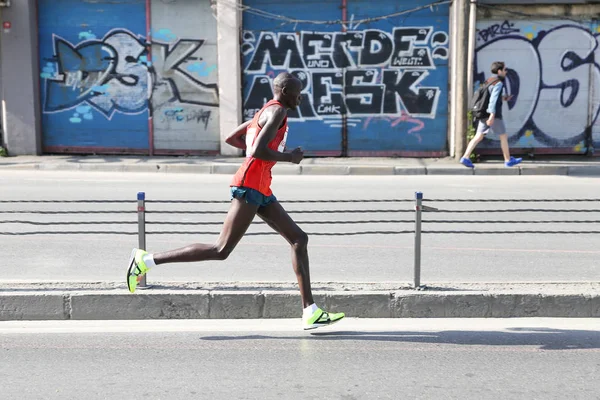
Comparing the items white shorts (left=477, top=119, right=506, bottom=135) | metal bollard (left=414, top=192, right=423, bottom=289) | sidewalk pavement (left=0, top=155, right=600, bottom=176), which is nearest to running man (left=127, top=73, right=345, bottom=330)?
metal bollard (left=414, top=192, right=423, bottom=289)

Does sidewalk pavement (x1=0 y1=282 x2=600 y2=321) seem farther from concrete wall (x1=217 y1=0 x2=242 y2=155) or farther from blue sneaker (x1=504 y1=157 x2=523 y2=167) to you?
concrete wall (x1=217 y1=0 x2=242 y2=155)

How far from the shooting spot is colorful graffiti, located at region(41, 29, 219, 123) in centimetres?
1752

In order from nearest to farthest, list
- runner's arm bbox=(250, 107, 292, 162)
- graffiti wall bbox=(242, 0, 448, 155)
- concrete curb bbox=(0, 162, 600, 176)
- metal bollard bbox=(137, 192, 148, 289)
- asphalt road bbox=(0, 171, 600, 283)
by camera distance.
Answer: runner's arm bbox=(250, 107, 292, 162), metal bollard bbox=(137, 192, 148, 289), asphalt road bbox=(0, 171, 600, 283), concrete curb bbox=(0, 162, 600, 176), graffiti wall bbox=(242, 0, 448, 155)

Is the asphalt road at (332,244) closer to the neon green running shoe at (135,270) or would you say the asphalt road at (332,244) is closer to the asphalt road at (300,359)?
the neon green running shoe at (135,270)

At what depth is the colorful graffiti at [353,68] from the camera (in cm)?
1717

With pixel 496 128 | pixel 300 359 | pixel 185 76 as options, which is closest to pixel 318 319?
pixel 300 359

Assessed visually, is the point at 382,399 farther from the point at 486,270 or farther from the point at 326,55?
the point at 326,55

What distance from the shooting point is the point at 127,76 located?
697 inches

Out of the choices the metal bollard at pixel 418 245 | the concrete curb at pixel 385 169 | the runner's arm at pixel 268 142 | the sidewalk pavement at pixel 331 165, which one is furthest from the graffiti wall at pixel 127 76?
the runner's arm at pixel 268 142

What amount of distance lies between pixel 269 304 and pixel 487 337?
5.17 ft

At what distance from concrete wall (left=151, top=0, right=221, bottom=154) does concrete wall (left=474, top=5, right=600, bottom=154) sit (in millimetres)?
5457

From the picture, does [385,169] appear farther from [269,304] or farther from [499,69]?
[269,304]

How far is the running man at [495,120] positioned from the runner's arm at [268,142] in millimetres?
10437

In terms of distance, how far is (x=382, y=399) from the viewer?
15.1 feet
